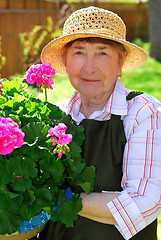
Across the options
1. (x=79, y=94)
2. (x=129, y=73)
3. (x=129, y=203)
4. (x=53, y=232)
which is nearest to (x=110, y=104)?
(x=79, y=94)

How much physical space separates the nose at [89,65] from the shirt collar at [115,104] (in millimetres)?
201

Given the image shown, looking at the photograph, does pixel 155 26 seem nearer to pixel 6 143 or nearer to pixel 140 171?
pixel 140 171

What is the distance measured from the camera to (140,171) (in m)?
1.99

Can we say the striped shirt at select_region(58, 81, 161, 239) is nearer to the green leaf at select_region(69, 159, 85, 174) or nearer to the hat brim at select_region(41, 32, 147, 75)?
the green leaf at select_region(69, 159, 85, 174)

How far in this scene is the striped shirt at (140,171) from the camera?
1949 mm

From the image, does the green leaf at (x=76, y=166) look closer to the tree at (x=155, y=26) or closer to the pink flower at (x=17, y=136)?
the pink flower at (x=17, y=136)

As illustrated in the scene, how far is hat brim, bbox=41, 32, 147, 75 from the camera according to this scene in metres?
2.21

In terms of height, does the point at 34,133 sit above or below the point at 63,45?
below

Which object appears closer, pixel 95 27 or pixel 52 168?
pixel 52 168

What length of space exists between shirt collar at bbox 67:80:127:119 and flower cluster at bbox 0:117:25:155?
80 centimetres

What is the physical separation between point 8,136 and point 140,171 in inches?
31.5

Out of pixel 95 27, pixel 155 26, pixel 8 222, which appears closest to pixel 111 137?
pixel 95 27

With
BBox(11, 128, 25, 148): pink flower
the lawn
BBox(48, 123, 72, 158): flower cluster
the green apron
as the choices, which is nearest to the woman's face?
the green apron

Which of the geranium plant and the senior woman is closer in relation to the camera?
the geranium plant
